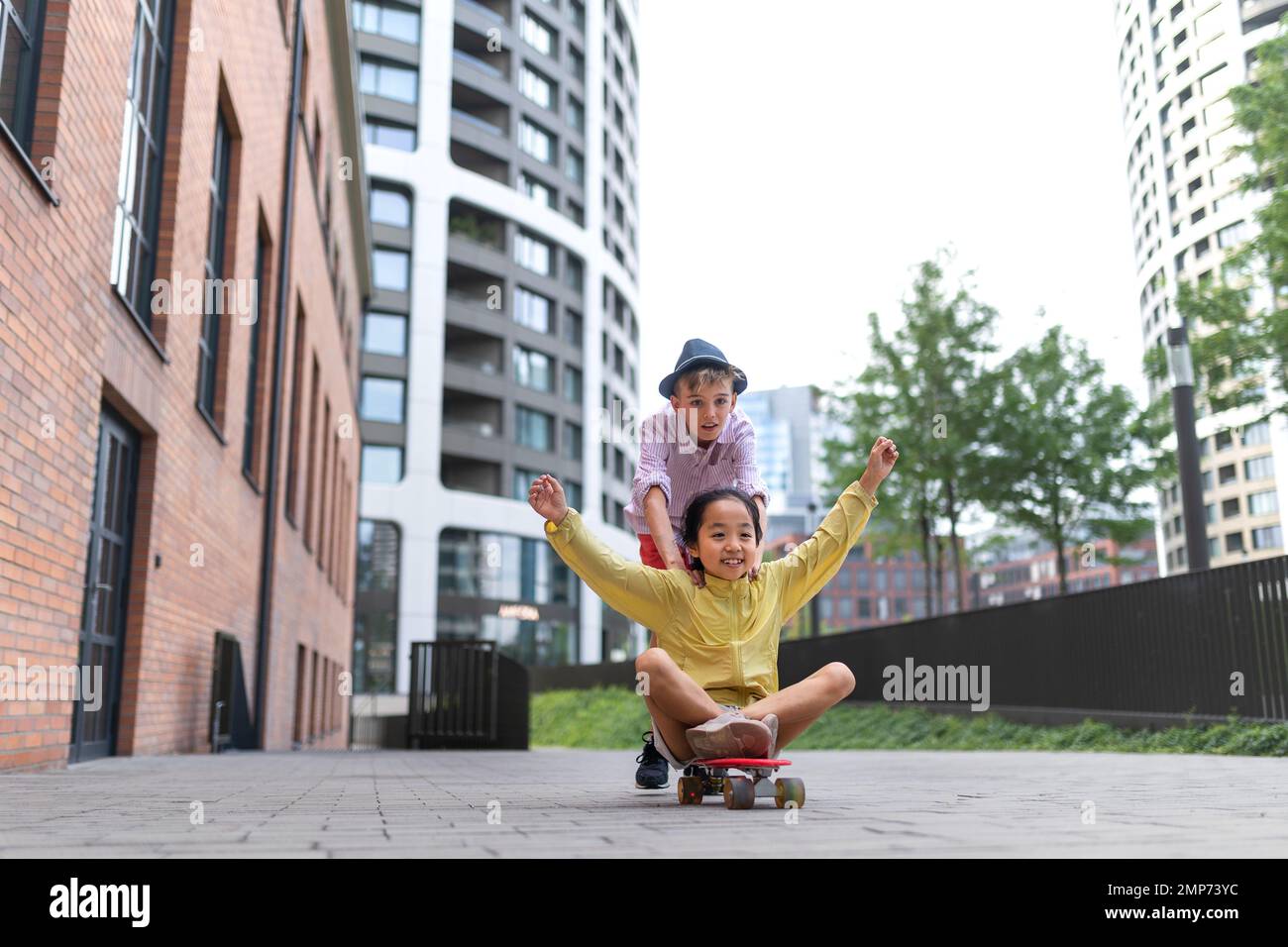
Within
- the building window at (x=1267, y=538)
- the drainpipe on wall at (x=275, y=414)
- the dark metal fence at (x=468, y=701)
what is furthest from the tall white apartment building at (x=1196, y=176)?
the drainpipe on wall at (x=275, y=414)

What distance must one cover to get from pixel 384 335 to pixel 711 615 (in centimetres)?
4403

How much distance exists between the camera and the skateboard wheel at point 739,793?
3.69 metres

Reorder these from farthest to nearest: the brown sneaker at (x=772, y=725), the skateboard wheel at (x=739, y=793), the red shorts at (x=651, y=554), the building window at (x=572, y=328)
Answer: the building window at (x=572, y=328)
the red shorts at (x=651, y=554)
the brown sneaker at (x=772, y=725)
the skateboard wheel at (x=739, y=793)

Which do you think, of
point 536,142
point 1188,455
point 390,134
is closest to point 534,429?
point 536,142

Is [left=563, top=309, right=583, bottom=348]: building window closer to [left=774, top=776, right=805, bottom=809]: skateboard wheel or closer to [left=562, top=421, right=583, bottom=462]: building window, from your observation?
[left=562, top=421, right=583, bottom=462]: building window

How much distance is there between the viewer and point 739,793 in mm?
3686

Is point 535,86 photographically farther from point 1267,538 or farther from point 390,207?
point 1267,538

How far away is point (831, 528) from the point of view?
4.44m

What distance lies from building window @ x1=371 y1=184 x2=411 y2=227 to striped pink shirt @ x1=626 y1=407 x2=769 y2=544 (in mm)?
44584

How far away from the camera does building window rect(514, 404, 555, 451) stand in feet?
163

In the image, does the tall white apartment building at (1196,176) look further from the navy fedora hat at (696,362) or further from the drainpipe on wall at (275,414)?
the navy fedora hat at (696,362)

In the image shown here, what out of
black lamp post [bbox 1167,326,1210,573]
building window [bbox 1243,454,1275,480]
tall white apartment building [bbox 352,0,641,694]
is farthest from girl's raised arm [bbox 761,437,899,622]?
building window [bbox 1243,454,1275,480]

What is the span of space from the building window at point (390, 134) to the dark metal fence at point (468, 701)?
3581 cm
